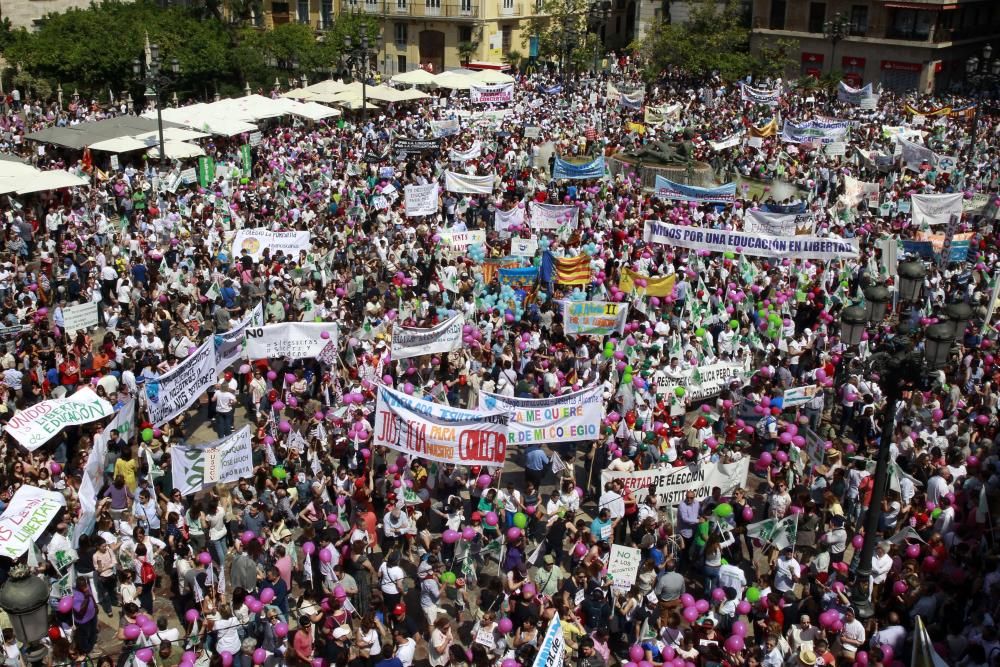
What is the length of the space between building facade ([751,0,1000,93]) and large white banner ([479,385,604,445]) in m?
42.7

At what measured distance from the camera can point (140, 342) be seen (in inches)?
650

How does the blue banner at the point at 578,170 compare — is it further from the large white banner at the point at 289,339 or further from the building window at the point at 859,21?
the building window at the point at 859,21

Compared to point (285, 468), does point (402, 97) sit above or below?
above

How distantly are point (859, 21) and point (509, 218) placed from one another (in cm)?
3884

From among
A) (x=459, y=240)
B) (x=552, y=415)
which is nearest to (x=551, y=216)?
(x=459, y=240)

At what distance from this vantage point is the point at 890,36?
176 feet

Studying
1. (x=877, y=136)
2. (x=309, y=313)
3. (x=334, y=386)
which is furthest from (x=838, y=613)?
(x=877, y=136)

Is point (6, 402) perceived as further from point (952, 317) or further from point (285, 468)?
point (952, 317)

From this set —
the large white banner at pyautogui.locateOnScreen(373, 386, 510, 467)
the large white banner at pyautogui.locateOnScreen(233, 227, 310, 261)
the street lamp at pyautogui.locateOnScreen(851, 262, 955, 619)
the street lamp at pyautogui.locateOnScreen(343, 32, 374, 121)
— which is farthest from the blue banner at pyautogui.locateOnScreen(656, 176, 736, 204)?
the street lamp at pyautogui.locateOnScreen(851, 262, 955, 619)

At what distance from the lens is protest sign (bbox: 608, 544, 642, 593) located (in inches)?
428

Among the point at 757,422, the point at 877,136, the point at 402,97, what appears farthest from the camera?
the point at 402,97

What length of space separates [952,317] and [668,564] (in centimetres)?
414

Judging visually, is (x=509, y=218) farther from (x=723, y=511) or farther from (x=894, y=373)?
(x=894, y=373)

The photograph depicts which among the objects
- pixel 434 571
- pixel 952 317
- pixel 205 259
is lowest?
pixel 434 571
